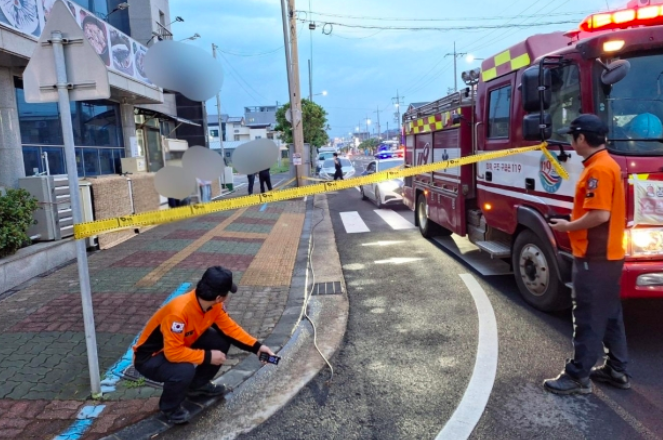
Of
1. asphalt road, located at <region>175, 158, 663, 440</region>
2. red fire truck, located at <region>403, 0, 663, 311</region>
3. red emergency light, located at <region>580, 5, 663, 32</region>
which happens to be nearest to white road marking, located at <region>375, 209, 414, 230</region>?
red fire truck, located at <region>403, 0, 663, 311</region>

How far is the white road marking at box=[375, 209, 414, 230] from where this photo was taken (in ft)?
35.7

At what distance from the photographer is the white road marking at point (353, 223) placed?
420 inches

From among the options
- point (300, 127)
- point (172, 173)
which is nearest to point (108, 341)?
point (172, 173)

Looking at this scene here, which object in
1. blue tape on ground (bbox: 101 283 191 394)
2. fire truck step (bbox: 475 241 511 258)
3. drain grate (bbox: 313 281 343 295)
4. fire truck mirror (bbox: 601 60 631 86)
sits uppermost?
fire truck mirror (bbox: 601 60 631 86)

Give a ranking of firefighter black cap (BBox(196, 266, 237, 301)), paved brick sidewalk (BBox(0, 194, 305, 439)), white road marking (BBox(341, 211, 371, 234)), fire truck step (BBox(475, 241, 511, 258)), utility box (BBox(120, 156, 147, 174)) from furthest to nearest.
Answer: utility box (BBox(120, 156, 147, 174)) < white road marking (BBox(341, 211, 371, 234)) < fire truck step (BBox(475, 241, 511, 258)) < paved brick sidewalk (BBox(0, 194, 305, 439)) < firefighter black cap (BBox(196, 266, 237, 301))

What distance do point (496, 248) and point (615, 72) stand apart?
8.21 ft

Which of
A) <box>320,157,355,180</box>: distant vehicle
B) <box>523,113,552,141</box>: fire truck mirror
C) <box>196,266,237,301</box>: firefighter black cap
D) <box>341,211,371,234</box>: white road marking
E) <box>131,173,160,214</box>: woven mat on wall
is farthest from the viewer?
<box>320,157,355,180</box>: distant vehicle

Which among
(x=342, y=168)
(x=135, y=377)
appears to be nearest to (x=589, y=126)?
(x=135, y=377)

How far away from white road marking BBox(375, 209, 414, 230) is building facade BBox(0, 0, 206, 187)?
602 centimetres

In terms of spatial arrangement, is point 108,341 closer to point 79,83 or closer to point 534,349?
point 79,83

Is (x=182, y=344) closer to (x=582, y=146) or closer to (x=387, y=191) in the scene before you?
(x=582, y=146)

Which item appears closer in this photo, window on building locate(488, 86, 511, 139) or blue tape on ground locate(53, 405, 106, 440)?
blue tape on ground locate(53, 405, 106, 440)

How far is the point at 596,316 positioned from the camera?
3.26 m

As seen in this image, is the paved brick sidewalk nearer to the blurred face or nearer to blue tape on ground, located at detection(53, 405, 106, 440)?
blue tape on ground, located at detection(53, 405, 106, 440)
